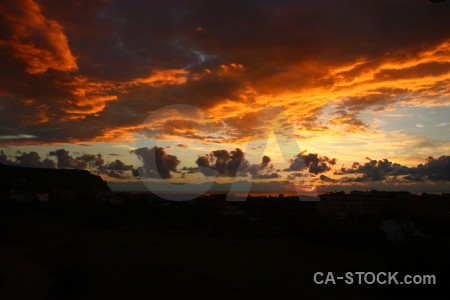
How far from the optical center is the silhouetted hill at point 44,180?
71875mm

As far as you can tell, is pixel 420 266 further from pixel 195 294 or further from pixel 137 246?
pixel 137 246

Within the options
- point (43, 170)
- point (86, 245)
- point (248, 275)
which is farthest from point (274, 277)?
point (43, 170)

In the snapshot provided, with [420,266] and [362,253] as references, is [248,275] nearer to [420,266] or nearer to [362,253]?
[420,266]

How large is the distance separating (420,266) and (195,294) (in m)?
7.49

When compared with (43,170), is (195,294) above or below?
below

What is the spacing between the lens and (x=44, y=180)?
92.3 meters

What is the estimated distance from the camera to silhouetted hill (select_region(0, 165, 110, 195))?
236 feet

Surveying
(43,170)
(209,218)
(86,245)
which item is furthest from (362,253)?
(43,170)

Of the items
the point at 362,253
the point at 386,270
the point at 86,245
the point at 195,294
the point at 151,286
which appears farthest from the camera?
the point at 86,245

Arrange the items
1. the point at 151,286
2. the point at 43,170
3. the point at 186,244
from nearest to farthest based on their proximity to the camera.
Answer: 1. the point at 151,286
2. the point at 186,244
3. the point at 43,170

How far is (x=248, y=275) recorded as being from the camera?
11961mm

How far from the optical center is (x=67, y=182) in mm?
110688

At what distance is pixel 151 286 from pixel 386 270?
872cm

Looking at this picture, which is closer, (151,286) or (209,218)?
(151,286)
